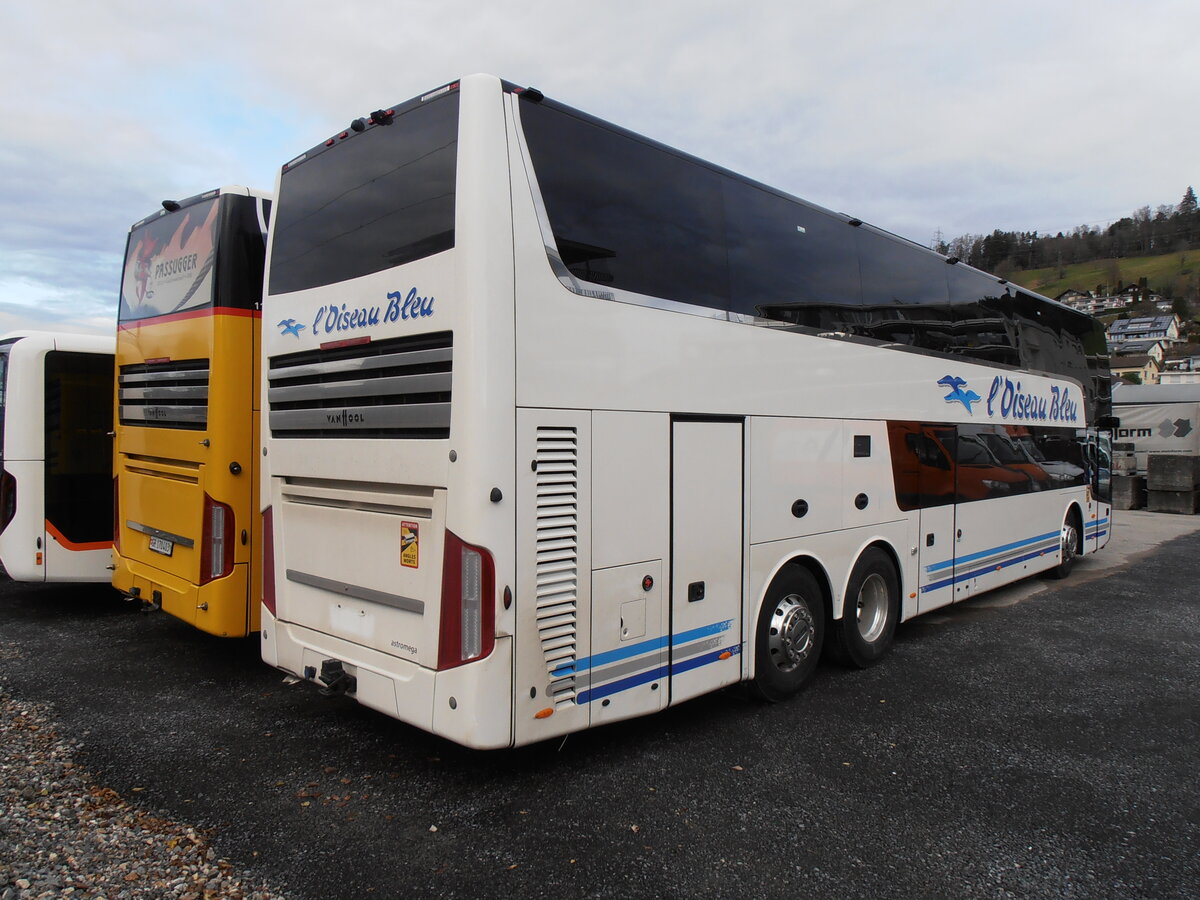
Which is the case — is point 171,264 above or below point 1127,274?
below

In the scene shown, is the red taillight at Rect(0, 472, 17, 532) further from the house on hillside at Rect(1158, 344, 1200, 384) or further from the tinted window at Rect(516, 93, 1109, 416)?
the house on hillside at Rect(1158, 344, 1200, 384)

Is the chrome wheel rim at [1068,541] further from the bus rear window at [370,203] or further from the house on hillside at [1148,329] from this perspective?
the house on hillside at [1148,329]

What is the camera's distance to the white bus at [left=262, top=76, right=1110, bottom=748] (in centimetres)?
348

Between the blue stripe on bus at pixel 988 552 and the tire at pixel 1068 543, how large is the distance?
1.51 feet

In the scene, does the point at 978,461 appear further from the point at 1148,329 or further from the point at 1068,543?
the point at 1148,329

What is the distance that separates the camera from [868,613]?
6.25 meters

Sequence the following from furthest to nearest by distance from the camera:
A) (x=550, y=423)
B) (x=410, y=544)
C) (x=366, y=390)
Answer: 1. (x=366, y=390)
2. (x=410, y=544)
3. (x=550, y=423)

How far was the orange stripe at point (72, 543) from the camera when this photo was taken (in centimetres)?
694

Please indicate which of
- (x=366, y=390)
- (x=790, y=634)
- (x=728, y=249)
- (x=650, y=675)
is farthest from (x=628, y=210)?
(x=790, y=634)

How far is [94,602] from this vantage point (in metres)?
7.84

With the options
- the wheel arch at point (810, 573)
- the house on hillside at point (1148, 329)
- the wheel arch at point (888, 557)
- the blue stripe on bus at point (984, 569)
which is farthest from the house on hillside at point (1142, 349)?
→ the wheel arch at point (810, 573)

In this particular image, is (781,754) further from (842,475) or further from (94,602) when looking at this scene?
(94,602)

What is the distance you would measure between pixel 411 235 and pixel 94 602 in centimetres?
651

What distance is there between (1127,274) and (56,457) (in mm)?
126137
